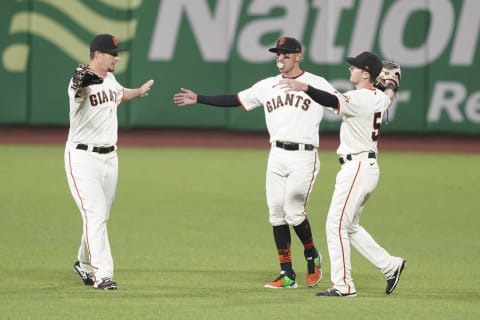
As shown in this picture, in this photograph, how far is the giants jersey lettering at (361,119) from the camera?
796cm

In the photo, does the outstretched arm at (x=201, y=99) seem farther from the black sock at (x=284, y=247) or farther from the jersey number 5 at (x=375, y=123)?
the jersey number 5 at (x=375, y=123)

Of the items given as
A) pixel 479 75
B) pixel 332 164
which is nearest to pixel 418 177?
pixel 332 164

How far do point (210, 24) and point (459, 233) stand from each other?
8730 millimetres

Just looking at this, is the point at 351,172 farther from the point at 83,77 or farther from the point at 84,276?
the point at 84,276

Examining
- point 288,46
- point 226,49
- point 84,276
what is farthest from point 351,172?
point 226,49

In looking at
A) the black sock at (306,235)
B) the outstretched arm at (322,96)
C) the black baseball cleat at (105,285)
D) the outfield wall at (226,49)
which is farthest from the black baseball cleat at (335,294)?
the outfield wall at (226,49)

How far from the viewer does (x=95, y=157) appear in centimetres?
842

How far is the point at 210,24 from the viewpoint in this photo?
750 inches

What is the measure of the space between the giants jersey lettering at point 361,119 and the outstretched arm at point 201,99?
45.3 inches

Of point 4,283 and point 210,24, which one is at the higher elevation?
point 210,24

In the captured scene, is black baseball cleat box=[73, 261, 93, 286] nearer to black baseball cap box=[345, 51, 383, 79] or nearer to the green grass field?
the green grass field

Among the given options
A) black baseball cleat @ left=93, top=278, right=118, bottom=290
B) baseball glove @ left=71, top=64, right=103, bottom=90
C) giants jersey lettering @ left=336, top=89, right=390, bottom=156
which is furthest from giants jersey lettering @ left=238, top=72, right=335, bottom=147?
black baseball cleat @ left=93, top=278, right=118, bottom=290

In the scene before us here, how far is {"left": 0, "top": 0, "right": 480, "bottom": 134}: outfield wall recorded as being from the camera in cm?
1889

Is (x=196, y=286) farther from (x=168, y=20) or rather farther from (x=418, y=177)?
(x=168, y=20)
